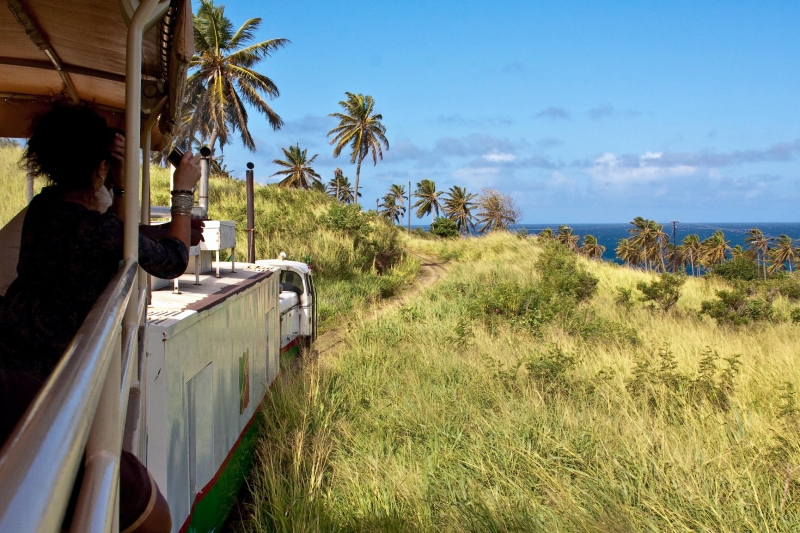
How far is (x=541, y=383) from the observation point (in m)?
6.00

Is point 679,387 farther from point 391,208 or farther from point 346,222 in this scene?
point 391,208

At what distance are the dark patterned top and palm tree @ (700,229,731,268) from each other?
6953cm

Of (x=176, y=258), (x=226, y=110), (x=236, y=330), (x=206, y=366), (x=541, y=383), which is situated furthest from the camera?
(x=226, y=110)

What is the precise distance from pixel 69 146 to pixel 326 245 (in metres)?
16.6

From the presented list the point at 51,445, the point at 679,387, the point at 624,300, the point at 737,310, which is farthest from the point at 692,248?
the point at 51,445

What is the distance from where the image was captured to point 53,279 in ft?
5.60

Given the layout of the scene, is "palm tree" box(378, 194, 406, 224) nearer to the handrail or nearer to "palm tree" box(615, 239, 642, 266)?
"palm tree" box(615, 239, 642, 266)

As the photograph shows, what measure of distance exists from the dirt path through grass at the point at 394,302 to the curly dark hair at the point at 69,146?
275 inches

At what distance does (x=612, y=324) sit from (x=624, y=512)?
5.56 meters

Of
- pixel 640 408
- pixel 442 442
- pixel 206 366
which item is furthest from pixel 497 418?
pixel 206 366

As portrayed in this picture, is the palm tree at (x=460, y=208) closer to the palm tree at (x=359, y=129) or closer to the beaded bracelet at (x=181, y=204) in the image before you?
the palm tree at (x=359, y=129)

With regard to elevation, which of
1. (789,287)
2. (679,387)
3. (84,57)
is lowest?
(679,387)

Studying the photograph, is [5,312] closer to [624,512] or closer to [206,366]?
[206,366]

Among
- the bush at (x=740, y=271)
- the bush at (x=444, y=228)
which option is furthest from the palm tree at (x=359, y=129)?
the bush at (x=740, y=271)
